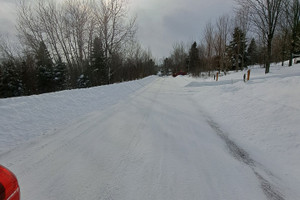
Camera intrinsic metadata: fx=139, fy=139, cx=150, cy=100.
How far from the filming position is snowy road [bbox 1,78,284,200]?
2.01 metres

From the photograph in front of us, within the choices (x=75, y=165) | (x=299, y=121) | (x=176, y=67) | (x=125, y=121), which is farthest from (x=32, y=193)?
(x=176, y=67)

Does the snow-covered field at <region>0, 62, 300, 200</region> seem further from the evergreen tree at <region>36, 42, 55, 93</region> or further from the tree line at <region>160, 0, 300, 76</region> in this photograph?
the evergreen tree at <region>36, 42, 55, 93</region>

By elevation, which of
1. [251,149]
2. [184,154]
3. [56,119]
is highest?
[56,119]

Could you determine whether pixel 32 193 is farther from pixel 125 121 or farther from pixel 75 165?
pixel 125 121

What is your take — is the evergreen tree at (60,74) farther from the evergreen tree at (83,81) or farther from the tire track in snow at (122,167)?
the tire track in snow at (122,167)

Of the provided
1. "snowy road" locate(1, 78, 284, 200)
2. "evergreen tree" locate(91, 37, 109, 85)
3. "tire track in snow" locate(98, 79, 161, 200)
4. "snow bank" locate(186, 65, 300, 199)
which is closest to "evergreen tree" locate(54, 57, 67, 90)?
"evergreen tree" locate(91, 37, 109, 85)

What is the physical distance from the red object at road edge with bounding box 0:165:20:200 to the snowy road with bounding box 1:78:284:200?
3.06 feet

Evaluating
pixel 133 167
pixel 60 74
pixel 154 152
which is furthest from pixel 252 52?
pixel 133 167

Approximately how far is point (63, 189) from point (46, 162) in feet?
3.04

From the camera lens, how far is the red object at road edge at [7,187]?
1.06m

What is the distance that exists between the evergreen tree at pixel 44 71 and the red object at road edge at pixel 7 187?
100 feet

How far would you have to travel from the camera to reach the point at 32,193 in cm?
193

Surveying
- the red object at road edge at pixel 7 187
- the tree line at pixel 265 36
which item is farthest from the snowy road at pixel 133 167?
the tree line at pixel 265 36

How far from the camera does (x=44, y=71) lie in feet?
85.0
